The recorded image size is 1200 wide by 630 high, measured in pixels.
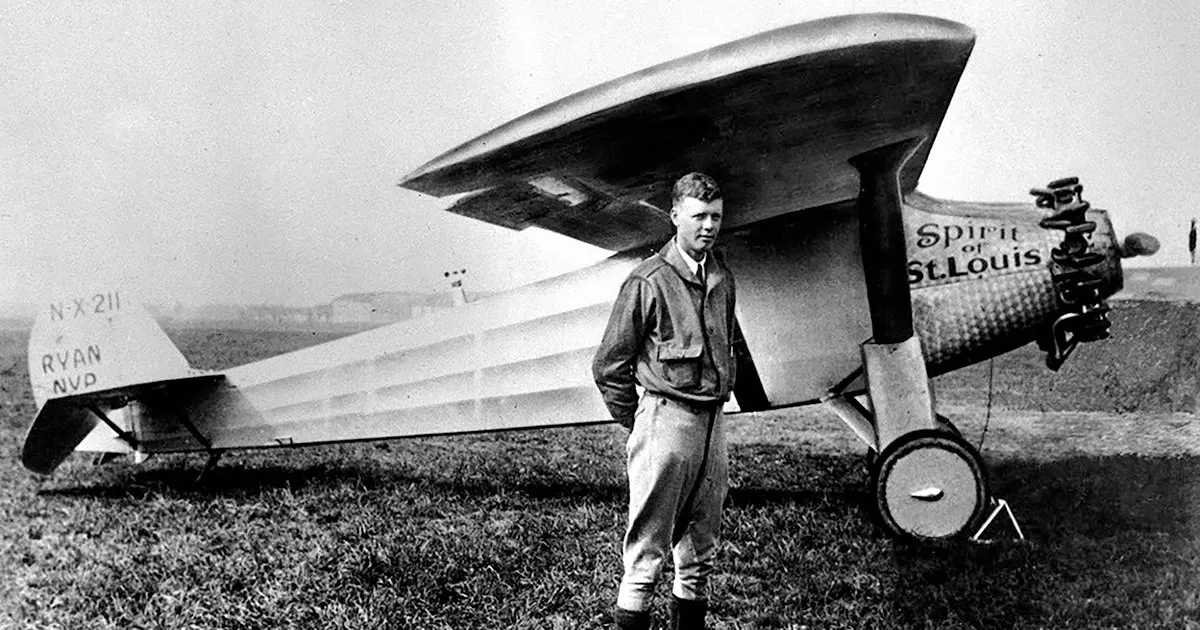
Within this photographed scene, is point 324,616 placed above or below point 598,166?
below

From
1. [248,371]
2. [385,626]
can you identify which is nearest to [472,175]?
[385,626]

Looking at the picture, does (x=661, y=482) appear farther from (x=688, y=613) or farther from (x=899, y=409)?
(x=899, y=409)

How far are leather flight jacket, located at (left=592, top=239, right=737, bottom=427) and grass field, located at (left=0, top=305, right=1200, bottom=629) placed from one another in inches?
41.2

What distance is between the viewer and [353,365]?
18.3ft

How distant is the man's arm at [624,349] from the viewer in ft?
8.32

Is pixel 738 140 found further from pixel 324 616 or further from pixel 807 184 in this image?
pixel 324 616

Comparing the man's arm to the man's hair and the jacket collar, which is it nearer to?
the jacket collar

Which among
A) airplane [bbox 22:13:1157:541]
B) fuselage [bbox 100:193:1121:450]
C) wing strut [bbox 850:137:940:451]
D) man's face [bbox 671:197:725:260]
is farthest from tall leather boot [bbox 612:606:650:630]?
fuselage [bbox 100:193:1121:450]

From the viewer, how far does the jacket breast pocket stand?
249 centimetres

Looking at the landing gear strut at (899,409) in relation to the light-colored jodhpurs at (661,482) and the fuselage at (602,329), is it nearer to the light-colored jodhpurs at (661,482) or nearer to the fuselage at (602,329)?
the fuselage at (602,329)

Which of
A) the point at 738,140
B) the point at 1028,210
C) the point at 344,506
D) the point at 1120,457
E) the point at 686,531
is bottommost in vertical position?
the point at 1120,457

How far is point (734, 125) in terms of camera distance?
3.17m

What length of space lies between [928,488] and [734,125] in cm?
187

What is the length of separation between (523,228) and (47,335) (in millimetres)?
3696
